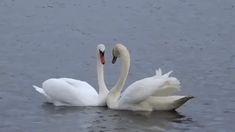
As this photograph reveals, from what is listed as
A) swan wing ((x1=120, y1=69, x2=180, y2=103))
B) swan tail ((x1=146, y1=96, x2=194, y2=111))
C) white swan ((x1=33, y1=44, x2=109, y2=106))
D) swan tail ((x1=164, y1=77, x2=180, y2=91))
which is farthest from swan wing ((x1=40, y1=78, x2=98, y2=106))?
swan tail ((x1=164, y1=77, x2=180, y2=91))

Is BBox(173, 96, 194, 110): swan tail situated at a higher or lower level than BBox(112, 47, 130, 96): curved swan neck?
lower

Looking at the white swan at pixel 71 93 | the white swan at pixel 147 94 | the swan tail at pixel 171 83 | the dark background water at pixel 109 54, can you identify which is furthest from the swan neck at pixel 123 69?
the swan tail at pixel 171 83

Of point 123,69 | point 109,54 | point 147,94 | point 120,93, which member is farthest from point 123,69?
point 109,54

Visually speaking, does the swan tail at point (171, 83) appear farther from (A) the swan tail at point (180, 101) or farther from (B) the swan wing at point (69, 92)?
(B) the swan wing at point (69, 92)

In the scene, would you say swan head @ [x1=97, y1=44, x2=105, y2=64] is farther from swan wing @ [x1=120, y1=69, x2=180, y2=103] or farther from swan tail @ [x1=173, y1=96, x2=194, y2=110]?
swan tail @ [x1=173, y1=96, x2=194, y2=110]

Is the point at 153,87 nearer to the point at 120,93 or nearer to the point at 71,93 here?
the point at 120,93

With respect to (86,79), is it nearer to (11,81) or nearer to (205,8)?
(11,81)

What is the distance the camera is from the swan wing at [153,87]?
12.0 m

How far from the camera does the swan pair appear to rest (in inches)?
476

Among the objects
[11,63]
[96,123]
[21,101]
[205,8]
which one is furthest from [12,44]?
[205,8]

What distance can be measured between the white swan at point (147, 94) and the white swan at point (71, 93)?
0.20 m

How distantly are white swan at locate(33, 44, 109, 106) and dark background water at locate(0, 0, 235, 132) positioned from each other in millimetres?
164

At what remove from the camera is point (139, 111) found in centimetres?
1245

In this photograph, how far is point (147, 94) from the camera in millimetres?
12117
